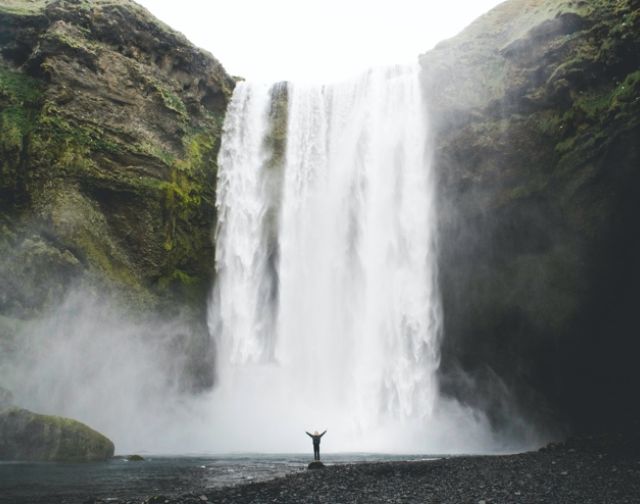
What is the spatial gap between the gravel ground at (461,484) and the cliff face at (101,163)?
581 inches

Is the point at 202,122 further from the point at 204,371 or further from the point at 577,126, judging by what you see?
the point at 577,126

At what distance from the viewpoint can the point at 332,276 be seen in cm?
2589

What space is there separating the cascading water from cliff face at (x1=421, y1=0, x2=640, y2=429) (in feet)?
4.90

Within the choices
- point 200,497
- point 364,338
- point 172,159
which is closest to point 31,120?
point 172,159

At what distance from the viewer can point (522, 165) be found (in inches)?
870

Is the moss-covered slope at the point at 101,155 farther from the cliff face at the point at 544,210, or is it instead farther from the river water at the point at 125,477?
the cliff face at the point at 544,210

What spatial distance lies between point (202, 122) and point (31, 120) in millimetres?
8211

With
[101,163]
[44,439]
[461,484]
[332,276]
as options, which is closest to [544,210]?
[332,276]

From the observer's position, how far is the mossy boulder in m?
16.3

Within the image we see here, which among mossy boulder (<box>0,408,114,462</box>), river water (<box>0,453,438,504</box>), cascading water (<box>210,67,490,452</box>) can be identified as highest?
cascading water (<box>210,67,490,452</box>)

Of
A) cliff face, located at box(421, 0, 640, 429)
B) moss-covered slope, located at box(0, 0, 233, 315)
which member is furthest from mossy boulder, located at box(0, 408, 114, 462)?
cliff face, located at box(421, 0, 640, 429)

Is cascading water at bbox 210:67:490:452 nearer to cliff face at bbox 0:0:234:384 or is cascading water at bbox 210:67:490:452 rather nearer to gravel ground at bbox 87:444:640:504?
cliff face at bbox 0:0:234:384

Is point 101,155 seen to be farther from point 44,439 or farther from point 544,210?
point 544,210

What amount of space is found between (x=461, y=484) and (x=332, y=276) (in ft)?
51.4
